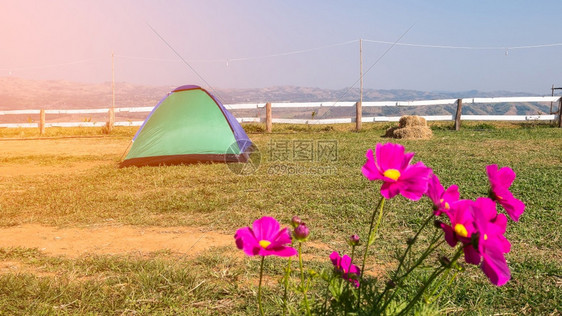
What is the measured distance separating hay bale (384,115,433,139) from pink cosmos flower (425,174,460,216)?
11726 mm

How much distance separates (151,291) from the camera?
299 cm

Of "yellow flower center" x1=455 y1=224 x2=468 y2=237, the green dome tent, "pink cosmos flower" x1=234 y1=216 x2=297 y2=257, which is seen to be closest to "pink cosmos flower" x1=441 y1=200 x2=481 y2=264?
"yellow flower center" x1=455 y1=224 x2=468 y2=237

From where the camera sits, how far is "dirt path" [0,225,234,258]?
4.01 metres

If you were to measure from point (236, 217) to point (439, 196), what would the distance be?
3738 millimetres

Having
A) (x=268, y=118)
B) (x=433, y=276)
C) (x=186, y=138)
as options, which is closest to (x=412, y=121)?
(x=268, y=118)

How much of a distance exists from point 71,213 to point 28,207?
0.81m

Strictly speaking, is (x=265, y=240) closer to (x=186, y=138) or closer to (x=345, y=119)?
(x=186, y=138)

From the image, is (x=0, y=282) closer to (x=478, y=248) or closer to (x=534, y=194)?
(x=478, y=248)

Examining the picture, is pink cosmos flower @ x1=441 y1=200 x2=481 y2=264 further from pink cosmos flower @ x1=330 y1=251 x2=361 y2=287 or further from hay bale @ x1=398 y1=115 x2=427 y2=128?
hay bale @ x1=398 y1=115 x2=427 y2=128

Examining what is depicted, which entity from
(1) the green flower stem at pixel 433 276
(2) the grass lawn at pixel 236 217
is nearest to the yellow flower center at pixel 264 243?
(1) the green flower stem at pixel 433 276

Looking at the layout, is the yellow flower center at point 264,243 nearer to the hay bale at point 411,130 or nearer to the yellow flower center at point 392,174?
the yellow flower center at point 392,174

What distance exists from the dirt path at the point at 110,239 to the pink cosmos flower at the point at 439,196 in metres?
2.80

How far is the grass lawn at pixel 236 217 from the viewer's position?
114 inches

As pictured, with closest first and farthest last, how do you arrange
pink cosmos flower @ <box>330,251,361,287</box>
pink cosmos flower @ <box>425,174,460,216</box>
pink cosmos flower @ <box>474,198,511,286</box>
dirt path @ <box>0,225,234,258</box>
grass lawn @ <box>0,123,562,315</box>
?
pink cosmos flower @ <box>474,198,511,286</box>
pink cosmos flower @ <box>425,174,460,216</box>
pink cosmos flower @ <box>330,251,361,287</box>
grass lawn @ <box>0,123,562,315</box>
dirt path @ <box>0,225,234,258</box>
